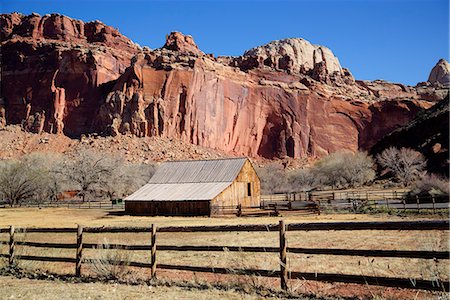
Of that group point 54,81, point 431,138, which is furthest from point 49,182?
point 431,138

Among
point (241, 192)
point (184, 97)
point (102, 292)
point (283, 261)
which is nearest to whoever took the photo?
point (283, 261)

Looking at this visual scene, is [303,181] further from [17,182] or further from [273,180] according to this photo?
[17,182]

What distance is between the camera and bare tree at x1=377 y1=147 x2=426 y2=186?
2251 inches

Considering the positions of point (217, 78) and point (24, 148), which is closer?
point (24, 148)

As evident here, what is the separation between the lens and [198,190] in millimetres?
37812

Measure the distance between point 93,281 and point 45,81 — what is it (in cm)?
11055

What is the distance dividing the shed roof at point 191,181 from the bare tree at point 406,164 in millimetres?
29902

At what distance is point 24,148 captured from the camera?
9225cm

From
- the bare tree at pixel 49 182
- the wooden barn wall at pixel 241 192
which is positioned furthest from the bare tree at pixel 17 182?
the wooden barn wall at pixel 241 192

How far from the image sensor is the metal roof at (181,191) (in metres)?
36.4

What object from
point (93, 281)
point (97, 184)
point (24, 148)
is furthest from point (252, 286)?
point (24, 148)

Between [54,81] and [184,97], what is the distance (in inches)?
1429

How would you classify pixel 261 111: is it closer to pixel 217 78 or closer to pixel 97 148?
pixel 217 78

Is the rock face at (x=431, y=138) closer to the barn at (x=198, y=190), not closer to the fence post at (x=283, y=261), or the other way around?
the barn at (x=198, y=190)
